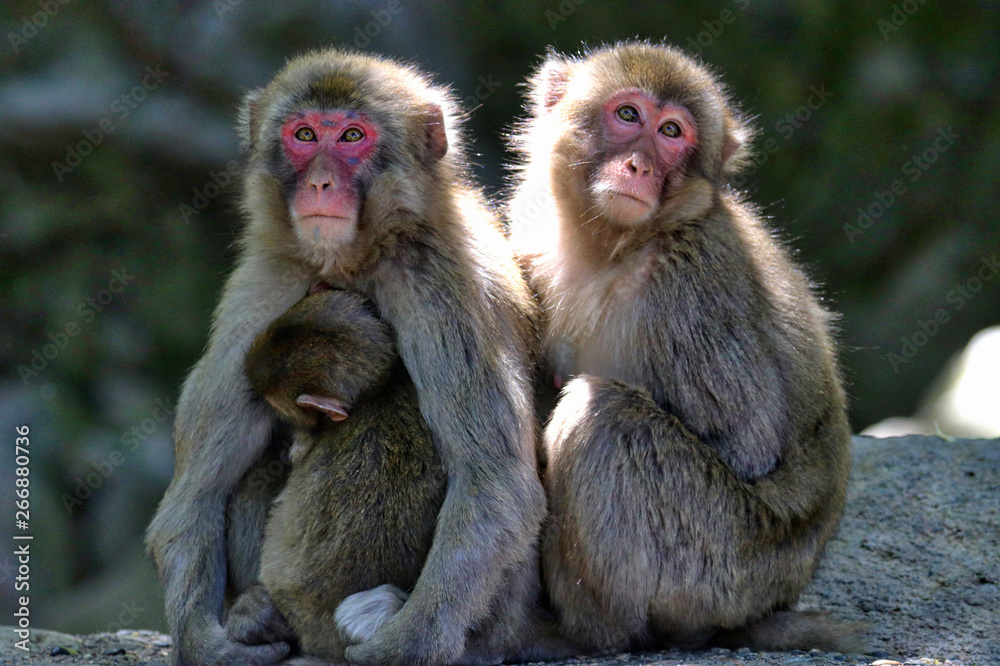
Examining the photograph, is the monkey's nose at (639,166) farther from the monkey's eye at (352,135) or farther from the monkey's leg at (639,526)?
the monkey's eye at (352,135)

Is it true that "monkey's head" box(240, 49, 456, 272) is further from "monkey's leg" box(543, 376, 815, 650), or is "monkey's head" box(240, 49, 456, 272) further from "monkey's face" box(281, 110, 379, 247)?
"monkey's leg" box(543, 376, 815, 650)

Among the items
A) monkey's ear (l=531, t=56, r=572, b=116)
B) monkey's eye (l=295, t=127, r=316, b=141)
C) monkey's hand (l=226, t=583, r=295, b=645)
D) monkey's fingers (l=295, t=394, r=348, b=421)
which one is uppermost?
monkey's ear (l=531, t=56, r=572, b=116)

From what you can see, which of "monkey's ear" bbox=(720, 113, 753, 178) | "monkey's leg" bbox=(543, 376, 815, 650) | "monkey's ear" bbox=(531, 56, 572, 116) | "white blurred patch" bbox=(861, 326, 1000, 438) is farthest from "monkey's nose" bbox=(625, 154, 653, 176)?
"white blurred patch" bbox=(861, 326, 1000, 438)

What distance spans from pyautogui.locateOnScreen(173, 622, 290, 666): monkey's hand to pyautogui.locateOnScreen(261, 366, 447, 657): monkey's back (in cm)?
11

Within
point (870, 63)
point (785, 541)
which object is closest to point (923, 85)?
point (870, 63)

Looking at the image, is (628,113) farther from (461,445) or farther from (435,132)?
(461,445)

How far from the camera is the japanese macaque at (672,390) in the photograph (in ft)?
12.6

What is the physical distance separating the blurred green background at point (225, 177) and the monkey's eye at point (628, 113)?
3.20 m

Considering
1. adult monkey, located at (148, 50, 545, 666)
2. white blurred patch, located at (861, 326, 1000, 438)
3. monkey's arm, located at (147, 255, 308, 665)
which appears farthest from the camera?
white blurred patch, located at (861, 326, 1000, 438)

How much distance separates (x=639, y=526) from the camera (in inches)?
151

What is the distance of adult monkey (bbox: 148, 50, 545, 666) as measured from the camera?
3.64m

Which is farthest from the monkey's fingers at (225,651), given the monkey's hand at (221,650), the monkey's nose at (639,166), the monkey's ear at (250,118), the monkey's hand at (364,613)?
the monkey's nose at (639,166)

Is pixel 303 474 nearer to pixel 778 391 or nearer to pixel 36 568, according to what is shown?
pixel 778 391

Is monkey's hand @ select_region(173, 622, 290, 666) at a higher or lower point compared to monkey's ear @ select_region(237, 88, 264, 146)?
lower
